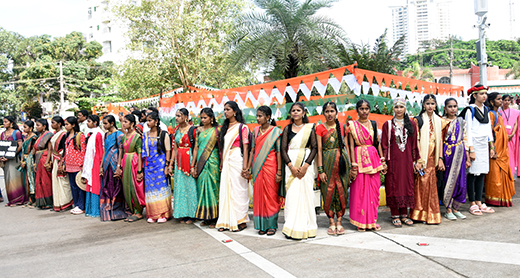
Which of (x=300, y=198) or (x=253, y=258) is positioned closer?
(x=253, y=258)

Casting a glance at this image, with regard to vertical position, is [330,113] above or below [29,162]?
above

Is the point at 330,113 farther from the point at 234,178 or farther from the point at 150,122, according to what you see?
the point at 150,122

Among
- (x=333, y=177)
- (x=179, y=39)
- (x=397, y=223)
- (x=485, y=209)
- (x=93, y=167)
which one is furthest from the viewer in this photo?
(x=179, y=39)

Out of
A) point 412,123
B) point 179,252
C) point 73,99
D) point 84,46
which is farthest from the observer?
point 84,46

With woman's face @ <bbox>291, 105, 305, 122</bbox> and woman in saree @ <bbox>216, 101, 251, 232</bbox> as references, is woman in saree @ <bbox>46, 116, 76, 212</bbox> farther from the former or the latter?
woman's face @ <bbox>291, 105, 305, 122</bbox>

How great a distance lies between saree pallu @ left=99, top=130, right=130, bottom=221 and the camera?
6113mm

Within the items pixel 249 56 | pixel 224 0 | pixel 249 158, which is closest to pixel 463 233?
pixel 249 158

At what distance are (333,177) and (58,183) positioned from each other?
507cm

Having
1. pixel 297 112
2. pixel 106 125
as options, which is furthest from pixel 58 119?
pixel 297 112

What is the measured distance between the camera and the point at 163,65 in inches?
669

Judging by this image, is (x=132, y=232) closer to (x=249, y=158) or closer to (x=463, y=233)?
(x=249, y=158)

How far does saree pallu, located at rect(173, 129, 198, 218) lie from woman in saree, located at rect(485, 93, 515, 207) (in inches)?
177

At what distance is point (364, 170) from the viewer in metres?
4.82

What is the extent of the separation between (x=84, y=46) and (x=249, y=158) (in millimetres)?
36484
